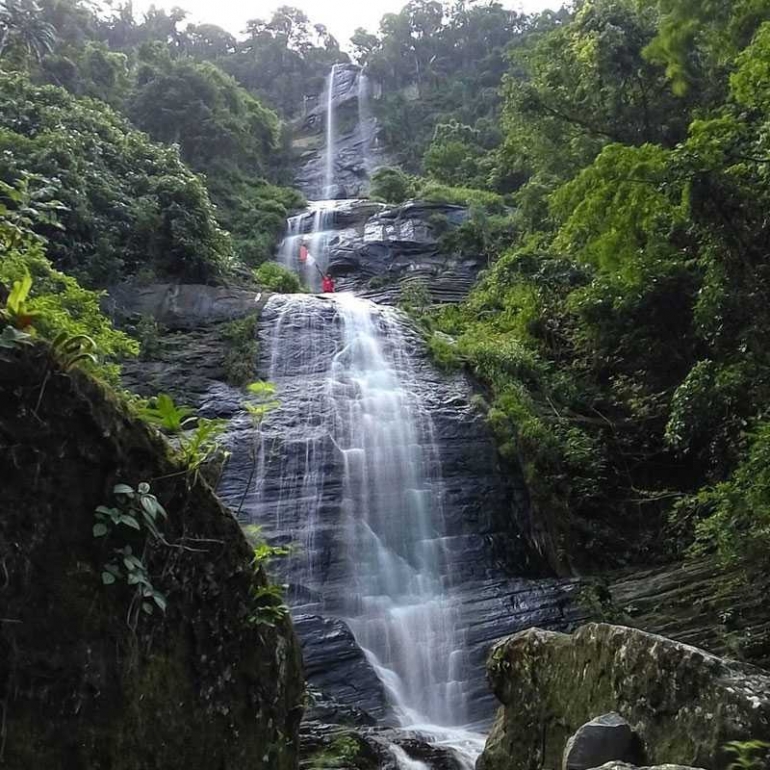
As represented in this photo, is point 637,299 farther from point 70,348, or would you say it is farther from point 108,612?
point 108,612

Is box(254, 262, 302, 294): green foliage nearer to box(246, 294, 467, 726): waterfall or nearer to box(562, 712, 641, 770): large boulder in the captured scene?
box(246, 294, 467, 726): waterfall

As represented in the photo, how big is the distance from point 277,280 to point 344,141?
22503 millimetres

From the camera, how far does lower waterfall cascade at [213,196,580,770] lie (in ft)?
29.8

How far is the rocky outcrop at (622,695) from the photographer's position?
13.1ft

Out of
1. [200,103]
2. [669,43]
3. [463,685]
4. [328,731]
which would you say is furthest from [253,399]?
[200,103]

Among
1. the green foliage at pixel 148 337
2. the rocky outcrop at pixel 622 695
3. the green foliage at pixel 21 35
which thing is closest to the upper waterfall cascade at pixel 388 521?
the rocky outcrop at pixel 622 695

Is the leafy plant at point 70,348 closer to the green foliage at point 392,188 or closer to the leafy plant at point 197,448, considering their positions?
the leafy plant at point 197,448

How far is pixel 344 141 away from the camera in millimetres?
39781

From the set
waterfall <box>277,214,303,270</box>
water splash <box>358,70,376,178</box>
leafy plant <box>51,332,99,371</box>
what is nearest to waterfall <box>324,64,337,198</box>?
water splash <box>358,70,376,178</box>

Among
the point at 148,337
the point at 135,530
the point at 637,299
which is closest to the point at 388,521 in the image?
the point at 637,299

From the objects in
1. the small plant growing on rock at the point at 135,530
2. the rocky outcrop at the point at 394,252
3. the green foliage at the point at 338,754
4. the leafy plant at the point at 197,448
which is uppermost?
the rocky outcrop at the point at 394,252

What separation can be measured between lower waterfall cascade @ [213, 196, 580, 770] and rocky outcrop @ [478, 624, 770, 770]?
4.91 feet

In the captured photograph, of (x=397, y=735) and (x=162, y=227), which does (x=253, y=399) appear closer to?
(x=162, y=227)

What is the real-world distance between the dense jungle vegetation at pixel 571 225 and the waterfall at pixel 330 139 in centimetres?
477
